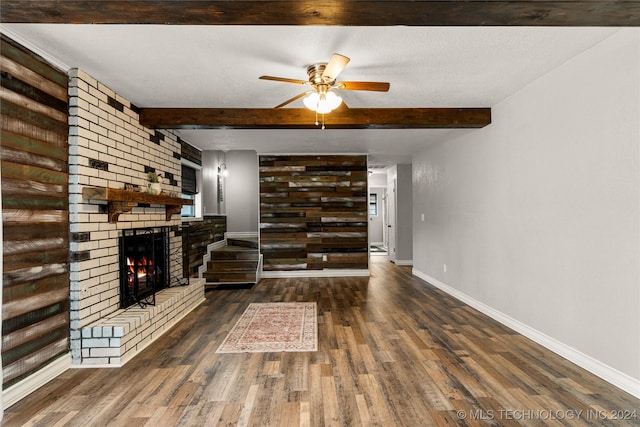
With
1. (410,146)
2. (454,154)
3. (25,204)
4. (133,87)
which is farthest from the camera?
(410,146)

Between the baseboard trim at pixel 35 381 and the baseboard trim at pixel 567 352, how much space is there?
423cm

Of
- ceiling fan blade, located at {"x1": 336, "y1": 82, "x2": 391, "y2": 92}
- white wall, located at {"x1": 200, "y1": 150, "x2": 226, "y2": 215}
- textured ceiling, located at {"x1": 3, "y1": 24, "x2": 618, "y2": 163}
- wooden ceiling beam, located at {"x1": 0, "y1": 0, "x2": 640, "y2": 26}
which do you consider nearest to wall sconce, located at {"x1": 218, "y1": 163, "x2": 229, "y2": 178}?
white wall, located at {"x1": 200, "y1": 150, "x2": 226, "y2": 215}

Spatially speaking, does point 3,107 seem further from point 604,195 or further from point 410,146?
point 410,146

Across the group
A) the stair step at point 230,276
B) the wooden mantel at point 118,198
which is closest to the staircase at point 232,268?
the stair step at point 230,276

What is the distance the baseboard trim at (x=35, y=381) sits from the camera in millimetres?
2273

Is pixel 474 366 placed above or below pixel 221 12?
below

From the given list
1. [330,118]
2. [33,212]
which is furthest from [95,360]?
[330,118]

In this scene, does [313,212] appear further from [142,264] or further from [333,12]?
[333,12]

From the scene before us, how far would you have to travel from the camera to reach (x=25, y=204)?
2.41 meters

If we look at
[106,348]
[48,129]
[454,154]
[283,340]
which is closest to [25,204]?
[48,129]

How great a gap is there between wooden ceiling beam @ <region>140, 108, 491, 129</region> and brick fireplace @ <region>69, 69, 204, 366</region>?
0.56 meters

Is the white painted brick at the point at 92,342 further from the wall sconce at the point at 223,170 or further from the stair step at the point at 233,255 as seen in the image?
the wall sconce at the point at 223,170

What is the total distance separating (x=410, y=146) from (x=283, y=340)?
4.14 meters

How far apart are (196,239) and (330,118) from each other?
3.34m
